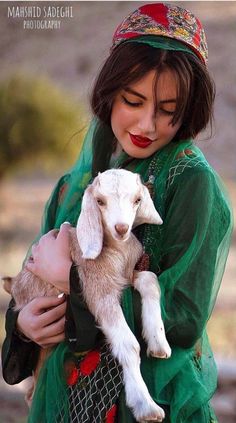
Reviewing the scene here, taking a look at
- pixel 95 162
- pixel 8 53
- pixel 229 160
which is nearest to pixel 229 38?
pixel 229 160

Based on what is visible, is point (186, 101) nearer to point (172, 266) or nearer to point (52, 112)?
point (172, 266)

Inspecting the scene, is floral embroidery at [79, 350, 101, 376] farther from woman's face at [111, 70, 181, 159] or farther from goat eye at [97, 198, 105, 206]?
woman's face at [111, 70, 181, 159]

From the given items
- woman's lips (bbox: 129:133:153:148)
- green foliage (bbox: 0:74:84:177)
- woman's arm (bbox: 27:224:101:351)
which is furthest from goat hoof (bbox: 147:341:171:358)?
green foliage (bbox: 0:74:84:177)

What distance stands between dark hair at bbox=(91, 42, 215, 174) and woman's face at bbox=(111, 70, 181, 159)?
13mm

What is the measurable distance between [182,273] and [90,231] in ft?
0.66

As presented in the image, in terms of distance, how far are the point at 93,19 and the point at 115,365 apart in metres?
10.2

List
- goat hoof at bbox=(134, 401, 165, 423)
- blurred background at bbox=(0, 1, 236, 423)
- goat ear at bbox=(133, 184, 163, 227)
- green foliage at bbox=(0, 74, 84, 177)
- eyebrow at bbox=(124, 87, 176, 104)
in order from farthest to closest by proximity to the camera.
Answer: green foliage at bbox=(0, 74, 84, 177)
blurred background at bbox=(0, 1, 236, 423)
eyebrow at bbox=(124, 87, 176, 104)
goat ear at bbox=(133, 184, 163, 227)
goat hoof at bbox=(134, 401, 165, 423)

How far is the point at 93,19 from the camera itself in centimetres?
1157

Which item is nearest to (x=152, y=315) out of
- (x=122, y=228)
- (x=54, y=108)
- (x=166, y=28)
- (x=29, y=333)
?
(x=122, y=228)

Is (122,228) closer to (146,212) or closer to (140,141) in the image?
(146,212)

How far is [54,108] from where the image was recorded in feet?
28.7

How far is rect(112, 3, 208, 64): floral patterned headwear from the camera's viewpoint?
6.12 ft

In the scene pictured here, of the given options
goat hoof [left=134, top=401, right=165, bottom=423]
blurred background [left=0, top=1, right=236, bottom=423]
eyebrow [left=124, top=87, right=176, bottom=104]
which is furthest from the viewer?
blurred background [left=0, top=1, right=236, bottom=423]

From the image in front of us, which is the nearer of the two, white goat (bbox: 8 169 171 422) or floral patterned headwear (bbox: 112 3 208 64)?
white goat (bbox: 8 169 171 422)
